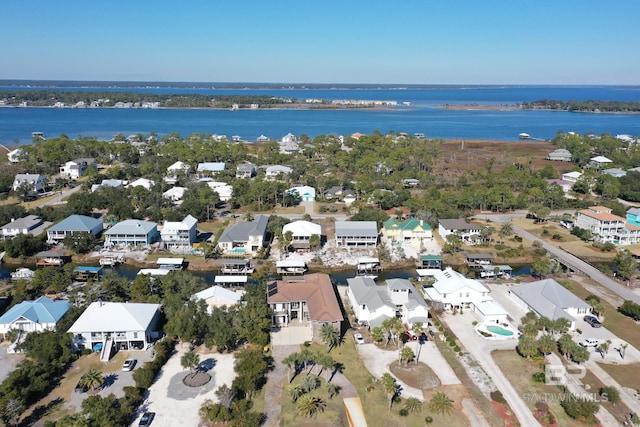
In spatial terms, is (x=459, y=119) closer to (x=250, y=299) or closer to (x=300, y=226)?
(x=300, y=226)

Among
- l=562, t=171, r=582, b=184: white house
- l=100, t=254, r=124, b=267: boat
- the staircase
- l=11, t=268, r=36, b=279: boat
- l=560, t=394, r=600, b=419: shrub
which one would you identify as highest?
l=562, t=171, r=582, b=184: white house

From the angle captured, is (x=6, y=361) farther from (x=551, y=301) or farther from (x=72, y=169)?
(x=72, y=169)

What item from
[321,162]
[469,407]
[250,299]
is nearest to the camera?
[469,407]

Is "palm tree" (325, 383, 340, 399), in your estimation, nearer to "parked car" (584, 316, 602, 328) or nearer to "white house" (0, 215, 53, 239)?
"parked car" (584, 316, 602, 328)

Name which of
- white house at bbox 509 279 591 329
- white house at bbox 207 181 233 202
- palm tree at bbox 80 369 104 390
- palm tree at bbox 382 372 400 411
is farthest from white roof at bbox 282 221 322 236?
palm tree at bbox 80 369 104 390

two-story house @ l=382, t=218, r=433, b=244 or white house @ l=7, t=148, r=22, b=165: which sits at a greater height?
white house @ l=7, t=148, r=22, b=165

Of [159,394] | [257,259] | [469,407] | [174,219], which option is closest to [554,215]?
[257,259]

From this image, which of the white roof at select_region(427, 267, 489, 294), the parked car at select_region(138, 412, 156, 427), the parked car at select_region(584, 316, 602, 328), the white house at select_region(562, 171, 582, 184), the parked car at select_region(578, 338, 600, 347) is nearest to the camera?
the parked car at select_region(138, 412, 156, 427)
